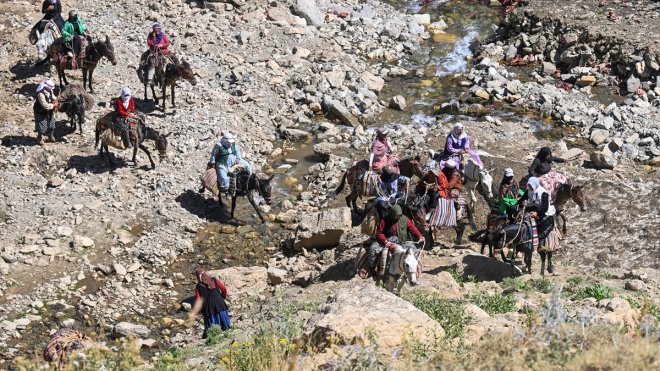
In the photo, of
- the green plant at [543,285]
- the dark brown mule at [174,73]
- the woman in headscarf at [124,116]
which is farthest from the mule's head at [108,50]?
the green plant at [543,285]

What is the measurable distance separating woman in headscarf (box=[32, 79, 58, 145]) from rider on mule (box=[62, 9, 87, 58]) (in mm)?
1765

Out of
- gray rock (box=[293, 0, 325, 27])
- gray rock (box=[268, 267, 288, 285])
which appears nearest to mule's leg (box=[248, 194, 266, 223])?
gray rock (box=[268, 267, 288, 285])

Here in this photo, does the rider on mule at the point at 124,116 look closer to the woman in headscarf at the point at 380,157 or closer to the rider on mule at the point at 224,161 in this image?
the rider on mule at the point at 224,161

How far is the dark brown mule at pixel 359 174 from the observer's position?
Result: 17062mm

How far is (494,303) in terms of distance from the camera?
12.4 metres

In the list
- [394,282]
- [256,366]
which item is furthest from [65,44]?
[256,366]

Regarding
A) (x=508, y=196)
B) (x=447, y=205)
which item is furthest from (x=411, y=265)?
(x=508, y=196)

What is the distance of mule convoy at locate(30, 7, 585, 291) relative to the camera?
13.4 meters

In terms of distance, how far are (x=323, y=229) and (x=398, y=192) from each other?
161cm

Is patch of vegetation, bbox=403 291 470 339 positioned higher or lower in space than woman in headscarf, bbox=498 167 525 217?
lower

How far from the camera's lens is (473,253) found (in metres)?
15.7

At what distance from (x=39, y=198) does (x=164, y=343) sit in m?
5.01

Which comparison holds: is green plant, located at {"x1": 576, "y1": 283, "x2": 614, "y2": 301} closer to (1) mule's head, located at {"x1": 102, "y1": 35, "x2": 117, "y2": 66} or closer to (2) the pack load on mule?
(2) the pack load on mule

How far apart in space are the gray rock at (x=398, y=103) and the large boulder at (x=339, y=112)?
4.56 ft
